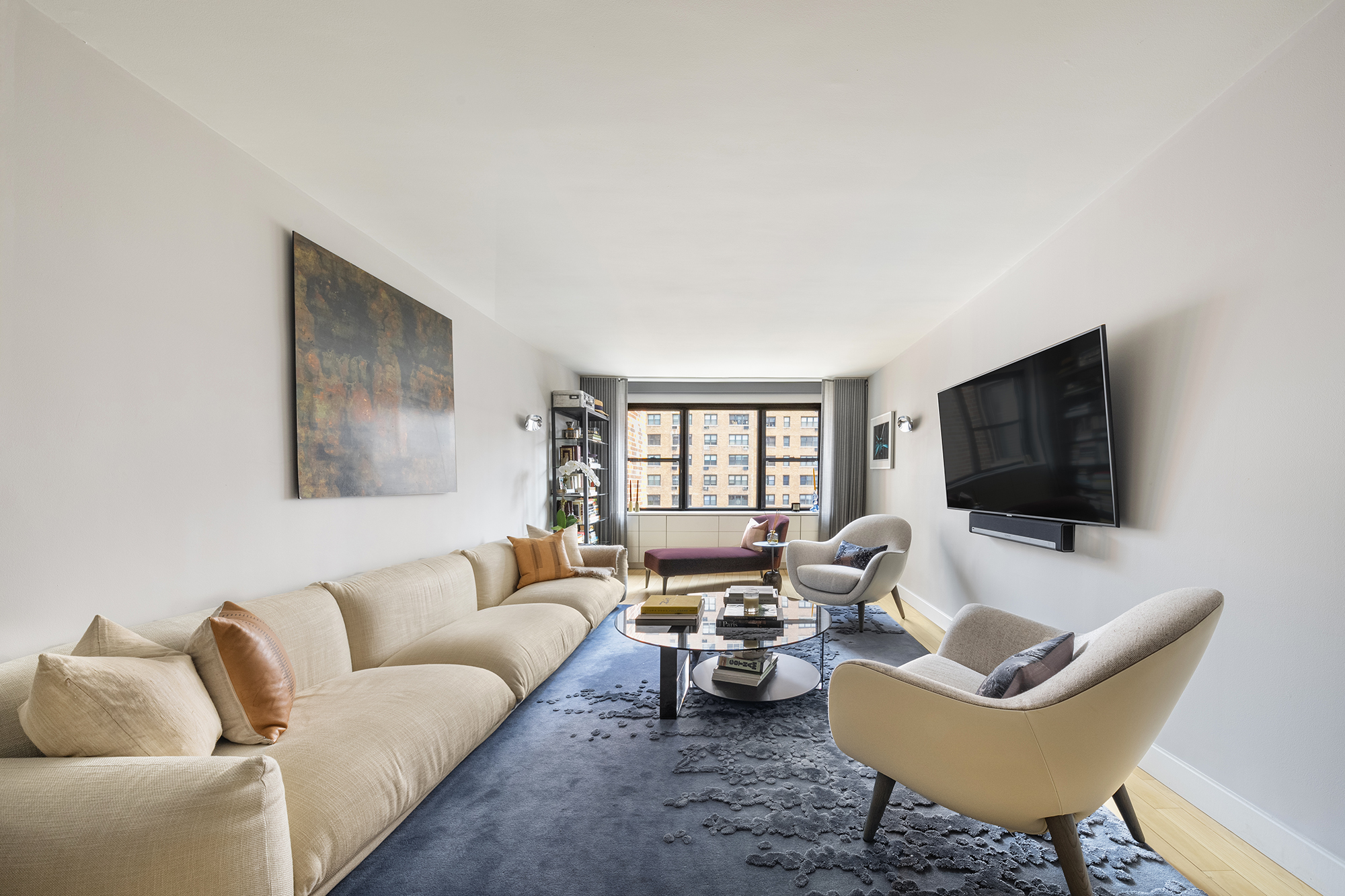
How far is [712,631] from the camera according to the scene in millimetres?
3041

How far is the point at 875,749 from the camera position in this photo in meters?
1.76

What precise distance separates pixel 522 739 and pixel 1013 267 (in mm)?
3625

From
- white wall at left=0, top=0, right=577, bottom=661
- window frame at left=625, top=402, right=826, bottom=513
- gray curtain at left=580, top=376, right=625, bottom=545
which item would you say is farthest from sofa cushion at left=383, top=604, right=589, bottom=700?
window frame at left=625, top=402, right=826, bottom=513

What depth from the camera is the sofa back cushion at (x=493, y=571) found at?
390cm

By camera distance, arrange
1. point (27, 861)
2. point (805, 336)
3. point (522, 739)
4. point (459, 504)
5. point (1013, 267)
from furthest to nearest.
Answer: point (805, 336) < point (459, 504) < point (1013, 267) < point (522, 739) < point (27, 861)

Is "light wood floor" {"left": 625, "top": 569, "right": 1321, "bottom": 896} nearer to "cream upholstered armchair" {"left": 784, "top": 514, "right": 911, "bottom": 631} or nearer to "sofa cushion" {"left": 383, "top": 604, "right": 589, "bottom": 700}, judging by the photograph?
"cream upholstered armchair" {"left": 784, "top": 514, "right": 911, "bottom": 631}

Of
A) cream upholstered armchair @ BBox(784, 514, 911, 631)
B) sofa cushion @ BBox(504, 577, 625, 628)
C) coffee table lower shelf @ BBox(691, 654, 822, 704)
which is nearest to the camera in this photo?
coffee table lower shelf @ BBox(691, 654, 822, 704)

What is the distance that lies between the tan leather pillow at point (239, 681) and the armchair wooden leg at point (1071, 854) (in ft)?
7.18

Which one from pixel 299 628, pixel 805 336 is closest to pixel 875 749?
pixel 299 628

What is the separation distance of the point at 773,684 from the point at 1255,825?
69.5 inches

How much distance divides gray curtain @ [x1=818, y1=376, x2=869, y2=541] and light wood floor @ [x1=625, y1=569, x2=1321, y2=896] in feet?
16.0

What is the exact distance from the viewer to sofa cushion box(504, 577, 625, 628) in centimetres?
388

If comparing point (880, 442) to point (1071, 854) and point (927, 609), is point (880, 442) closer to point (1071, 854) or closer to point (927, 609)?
point (927, 609)

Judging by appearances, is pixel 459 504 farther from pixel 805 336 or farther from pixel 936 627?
pixel 936 627
